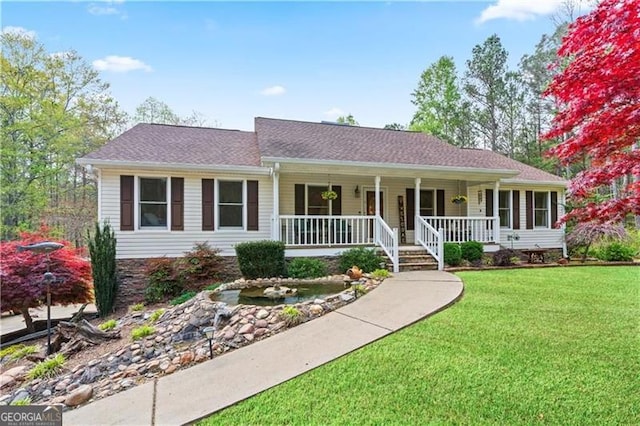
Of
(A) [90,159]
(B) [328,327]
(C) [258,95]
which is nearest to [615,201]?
(B) [328,327]

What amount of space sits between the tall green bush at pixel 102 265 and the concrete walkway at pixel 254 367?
591 cm

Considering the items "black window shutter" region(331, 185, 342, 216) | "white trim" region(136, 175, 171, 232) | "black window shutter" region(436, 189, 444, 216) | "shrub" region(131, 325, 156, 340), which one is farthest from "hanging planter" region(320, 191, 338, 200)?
"shrub" region(131, 325, 156, 340)

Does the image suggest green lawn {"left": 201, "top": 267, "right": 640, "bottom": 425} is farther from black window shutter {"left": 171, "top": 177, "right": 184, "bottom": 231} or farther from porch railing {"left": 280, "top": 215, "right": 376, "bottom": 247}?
black window shutter {"left": 171, "top": 177, "right": 184, "bottom": 231}

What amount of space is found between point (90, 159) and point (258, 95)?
14296mm

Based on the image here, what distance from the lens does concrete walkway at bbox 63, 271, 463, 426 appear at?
3088 millimetres

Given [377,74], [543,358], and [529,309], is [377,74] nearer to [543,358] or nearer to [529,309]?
[529,309]

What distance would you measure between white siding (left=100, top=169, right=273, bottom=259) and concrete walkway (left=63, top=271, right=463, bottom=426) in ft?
16.8

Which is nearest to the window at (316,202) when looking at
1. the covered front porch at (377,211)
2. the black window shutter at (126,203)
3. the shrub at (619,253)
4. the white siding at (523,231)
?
the covered front porch at (377,211)

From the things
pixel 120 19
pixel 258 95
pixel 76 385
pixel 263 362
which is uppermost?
pixel 258 95

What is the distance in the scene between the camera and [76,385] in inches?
161

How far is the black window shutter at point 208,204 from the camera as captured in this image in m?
9.62

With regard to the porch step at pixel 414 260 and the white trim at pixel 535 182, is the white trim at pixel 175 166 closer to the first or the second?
the porch step at pixel 414 260

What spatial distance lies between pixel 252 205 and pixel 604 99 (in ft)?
27.6

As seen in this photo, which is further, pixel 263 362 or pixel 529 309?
pixel 529 309
